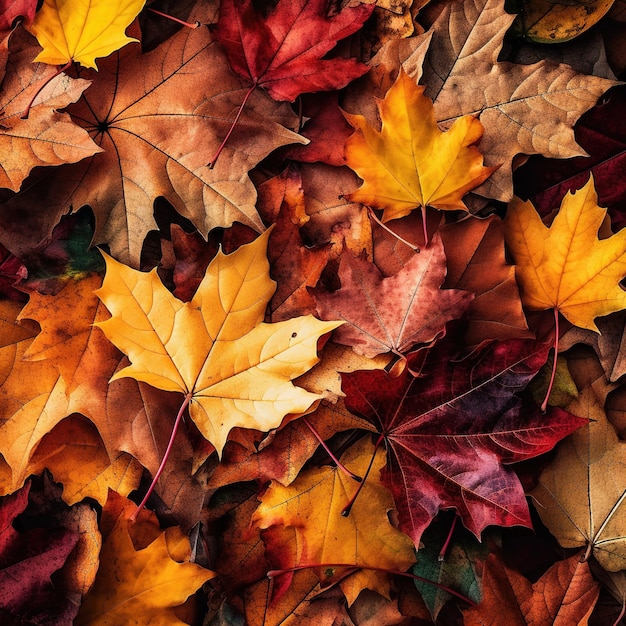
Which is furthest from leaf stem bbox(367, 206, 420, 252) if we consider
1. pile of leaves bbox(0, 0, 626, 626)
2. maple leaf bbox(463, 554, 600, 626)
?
maple leaf bbox(463, 554, 600, 626)

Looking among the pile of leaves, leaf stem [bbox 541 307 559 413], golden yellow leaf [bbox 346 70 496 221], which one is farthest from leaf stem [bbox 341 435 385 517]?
golden yellow leaf [bbox 346 70 496 221]

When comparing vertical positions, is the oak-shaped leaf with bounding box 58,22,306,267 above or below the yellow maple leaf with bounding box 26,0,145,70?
below

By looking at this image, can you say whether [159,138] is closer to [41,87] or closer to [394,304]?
[41,87]

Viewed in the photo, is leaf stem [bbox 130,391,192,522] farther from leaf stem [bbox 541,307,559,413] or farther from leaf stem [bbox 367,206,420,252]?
leaf stem [bbox 541,307,559,413]

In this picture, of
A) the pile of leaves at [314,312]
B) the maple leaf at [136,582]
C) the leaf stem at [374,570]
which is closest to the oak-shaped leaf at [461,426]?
the pile of leaves at [314,312]

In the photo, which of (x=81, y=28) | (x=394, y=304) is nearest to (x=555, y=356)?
(x=394, y=304)

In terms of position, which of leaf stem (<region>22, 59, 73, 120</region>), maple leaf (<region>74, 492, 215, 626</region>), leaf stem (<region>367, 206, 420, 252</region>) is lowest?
maple leaf (<region>74, 492, 215, 626</region>)
